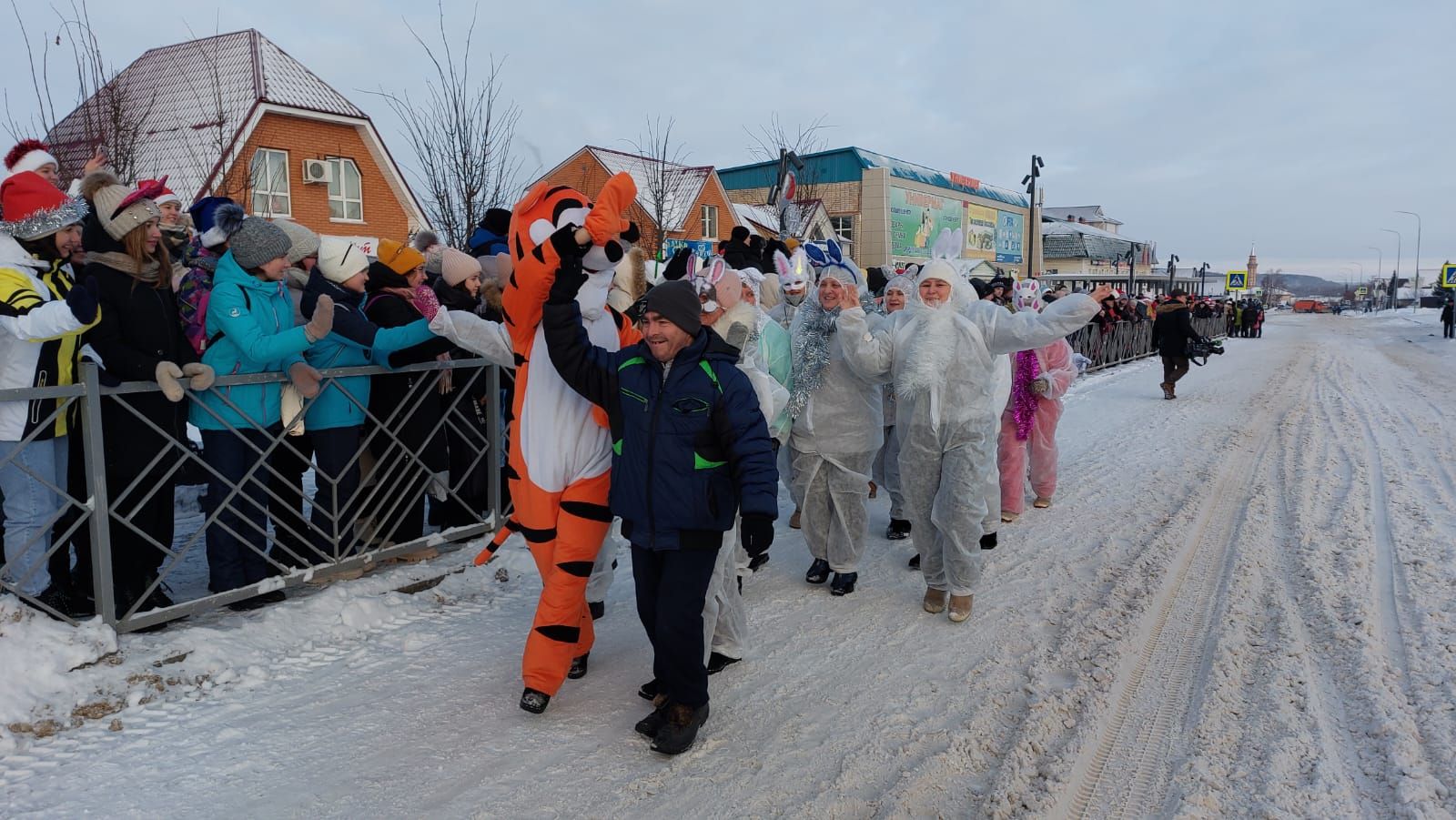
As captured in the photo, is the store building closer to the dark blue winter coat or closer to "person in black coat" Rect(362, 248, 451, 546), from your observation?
"person in black coat" Rect(362, 248, 451, 546)

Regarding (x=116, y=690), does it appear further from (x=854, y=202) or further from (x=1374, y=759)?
(x=854, y=202)

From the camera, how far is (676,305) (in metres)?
3.05

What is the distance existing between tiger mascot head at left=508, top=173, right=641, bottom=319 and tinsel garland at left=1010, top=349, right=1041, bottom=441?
4214mm

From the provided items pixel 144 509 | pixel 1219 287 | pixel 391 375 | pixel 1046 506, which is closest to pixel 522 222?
pixel 391 375

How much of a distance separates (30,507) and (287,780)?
1.74 m

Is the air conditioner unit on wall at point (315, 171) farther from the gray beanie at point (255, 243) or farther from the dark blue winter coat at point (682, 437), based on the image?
the dark blue winter coat at point (682, 437)

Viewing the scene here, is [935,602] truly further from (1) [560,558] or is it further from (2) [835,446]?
(1) [560,558]

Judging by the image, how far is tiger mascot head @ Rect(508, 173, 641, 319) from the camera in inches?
122

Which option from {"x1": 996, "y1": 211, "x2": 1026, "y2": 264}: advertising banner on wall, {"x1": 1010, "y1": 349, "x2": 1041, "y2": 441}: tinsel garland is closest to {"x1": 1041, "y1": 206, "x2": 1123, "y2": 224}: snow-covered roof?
{"x1": 996, "y1": 211, "x2": 1026, "y2": 264}: advertising banner on wall

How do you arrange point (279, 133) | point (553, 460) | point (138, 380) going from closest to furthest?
1. point (553, 460)
2. point (138, 380)
3. point (279, 133)

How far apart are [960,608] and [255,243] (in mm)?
3867

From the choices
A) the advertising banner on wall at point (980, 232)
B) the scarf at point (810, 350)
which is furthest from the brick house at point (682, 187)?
the scarf at point (810, 350)

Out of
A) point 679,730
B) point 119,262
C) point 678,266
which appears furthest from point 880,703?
point 119,262

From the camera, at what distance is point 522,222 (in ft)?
10.7
